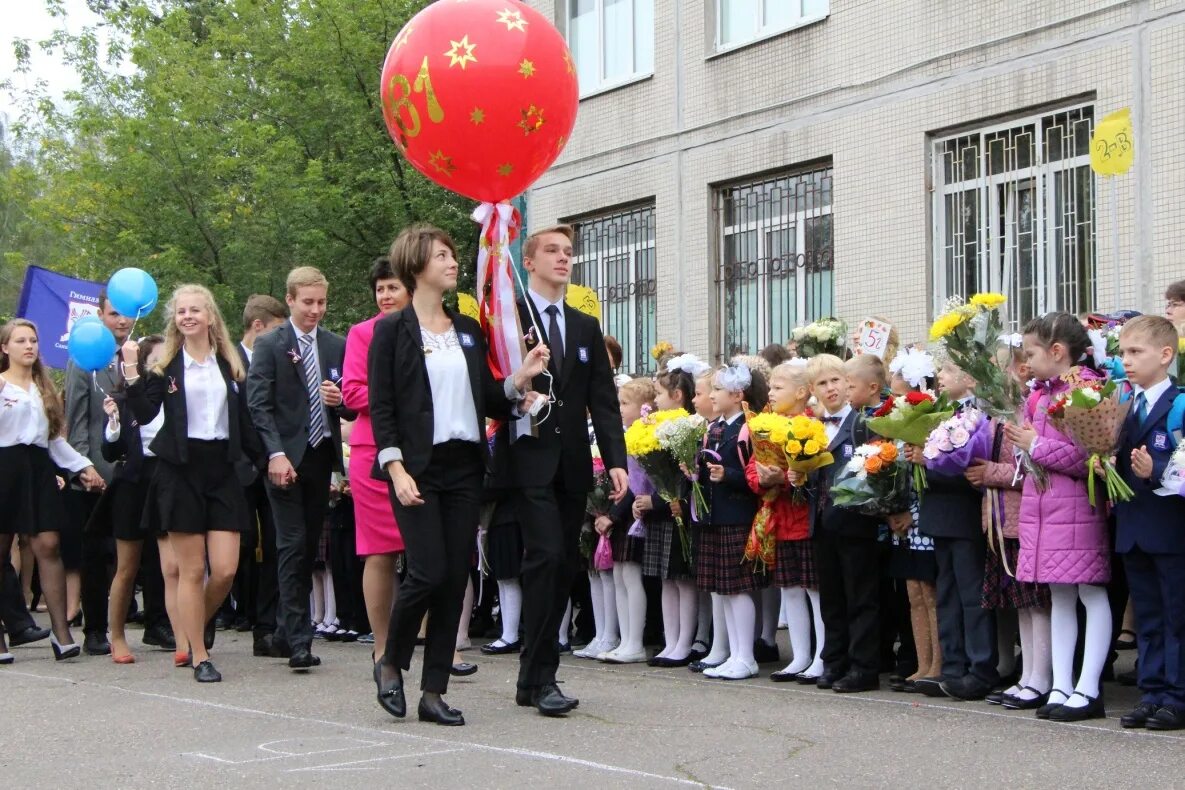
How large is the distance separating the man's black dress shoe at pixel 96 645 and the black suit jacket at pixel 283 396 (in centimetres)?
221

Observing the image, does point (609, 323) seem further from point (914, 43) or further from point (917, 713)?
point (917, 713)

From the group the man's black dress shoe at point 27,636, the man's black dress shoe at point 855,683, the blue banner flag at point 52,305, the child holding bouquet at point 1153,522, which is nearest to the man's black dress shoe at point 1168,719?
the child holding bouquet at point 1153,522

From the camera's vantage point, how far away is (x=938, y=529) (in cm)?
837

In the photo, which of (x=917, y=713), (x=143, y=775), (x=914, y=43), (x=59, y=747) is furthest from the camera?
(x=914, y=43)

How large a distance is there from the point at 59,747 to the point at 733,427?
417 cm

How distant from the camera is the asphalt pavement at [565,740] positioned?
6.22 m

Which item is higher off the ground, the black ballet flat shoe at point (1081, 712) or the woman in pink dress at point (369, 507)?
the woman in pink dress at point (369, 507)

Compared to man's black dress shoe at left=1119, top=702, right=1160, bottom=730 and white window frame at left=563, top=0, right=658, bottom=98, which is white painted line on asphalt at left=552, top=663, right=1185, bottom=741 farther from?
white window frame at left=563, top=0, right=658, bottom=98

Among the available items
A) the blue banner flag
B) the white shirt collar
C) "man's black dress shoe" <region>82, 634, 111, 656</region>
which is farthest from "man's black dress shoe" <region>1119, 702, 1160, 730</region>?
the blue banner flag

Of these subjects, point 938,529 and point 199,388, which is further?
point 199,388

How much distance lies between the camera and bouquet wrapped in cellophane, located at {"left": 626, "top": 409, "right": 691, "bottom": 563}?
979 cm

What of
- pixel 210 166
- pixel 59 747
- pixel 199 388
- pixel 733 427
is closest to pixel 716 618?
pixel 733 427

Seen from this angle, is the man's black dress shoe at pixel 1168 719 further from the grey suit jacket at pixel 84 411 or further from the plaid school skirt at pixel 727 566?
the grey suit jacket at pixel 84 411

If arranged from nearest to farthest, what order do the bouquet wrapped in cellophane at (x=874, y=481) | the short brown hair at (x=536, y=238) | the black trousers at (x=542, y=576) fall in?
the black trousers at (x=542, y=576) → the short brown hair at (x=536, y=238) → the bouquet wrapped in cellophane at (x=874, y=481)
